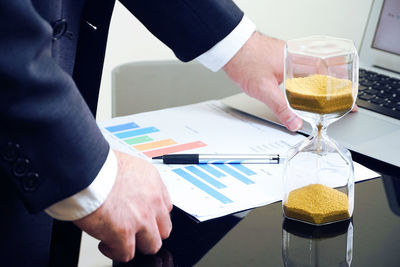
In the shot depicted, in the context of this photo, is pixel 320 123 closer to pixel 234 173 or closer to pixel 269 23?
pixel 234 173

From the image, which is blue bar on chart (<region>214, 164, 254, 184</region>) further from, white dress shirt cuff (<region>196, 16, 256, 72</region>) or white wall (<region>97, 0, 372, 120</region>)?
white wall (<region>97, 0, 372, 120</region>)

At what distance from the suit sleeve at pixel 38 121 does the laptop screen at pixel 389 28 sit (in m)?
0.80

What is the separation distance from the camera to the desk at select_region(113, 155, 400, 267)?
64 centimetres

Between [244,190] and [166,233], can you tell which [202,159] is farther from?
[166,233]

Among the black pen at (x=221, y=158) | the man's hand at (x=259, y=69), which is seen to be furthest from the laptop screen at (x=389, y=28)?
the black pen at (x=221, y=158)

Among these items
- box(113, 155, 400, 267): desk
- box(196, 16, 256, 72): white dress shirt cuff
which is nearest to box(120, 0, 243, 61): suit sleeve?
box(196, 16, 256, 72): white dress shirt cuff

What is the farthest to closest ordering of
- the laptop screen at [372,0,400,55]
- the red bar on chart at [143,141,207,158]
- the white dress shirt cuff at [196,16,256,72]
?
the laptop screen at [372,0,400,55] < the white dress shirt cuff at [196,16,256,72] < the red bar on chart at [143,141,207,158]

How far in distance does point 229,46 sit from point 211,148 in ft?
0.72

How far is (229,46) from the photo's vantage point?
1.05 metres

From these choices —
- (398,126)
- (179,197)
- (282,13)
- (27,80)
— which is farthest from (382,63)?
(27,80)

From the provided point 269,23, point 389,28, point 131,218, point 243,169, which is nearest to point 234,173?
point 243,169

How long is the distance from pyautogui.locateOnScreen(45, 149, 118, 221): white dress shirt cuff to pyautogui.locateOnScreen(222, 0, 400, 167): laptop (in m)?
0.45

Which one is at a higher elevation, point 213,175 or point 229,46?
point 229,46

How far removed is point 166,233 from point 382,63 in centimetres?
76
